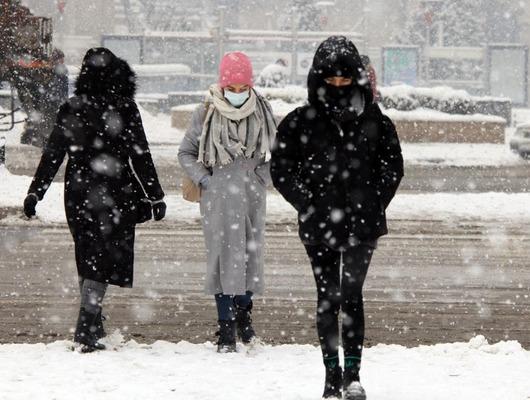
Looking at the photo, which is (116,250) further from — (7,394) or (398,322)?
(398,322)

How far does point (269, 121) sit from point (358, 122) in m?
1.65

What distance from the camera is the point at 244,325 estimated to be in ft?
25.5

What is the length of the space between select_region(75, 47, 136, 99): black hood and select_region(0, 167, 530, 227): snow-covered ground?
24.0ft

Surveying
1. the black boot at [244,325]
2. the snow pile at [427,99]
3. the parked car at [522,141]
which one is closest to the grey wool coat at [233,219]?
the black boot at [244,325]

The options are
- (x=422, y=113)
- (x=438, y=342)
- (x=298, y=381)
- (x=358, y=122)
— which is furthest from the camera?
(x=422, y=113)

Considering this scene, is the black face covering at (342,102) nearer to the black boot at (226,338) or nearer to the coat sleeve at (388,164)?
the coat sleeve at (388,164)

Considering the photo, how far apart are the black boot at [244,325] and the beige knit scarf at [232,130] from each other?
0.97m

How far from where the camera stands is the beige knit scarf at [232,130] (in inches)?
298

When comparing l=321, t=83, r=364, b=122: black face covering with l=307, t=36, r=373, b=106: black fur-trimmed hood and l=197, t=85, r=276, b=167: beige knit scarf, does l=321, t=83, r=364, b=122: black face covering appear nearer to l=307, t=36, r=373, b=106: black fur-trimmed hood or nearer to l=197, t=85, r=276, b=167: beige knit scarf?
→ l=307, t=36, r=373, b=106: black fur-trimmed hood

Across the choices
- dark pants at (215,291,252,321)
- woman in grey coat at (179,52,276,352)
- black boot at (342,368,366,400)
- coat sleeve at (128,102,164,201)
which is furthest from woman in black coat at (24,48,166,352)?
black boot at (342,368,366,400)

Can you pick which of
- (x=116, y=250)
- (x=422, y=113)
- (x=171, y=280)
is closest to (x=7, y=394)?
(x=116, y=250)

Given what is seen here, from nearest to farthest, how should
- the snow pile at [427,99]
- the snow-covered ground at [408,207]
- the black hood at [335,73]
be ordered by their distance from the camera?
the black hood at [335,73] < the snow-covered ground at [408,207] < the snow pile at [427,99]

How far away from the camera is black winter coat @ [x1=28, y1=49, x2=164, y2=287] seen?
748 cm

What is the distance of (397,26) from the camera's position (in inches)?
Result: 3324
